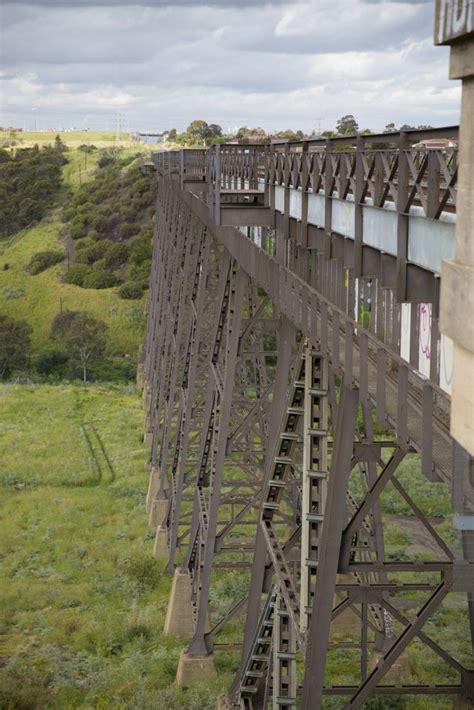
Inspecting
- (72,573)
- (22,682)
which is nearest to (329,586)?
(22,682)

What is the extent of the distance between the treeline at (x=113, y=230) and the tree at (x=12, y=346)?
8001 mm

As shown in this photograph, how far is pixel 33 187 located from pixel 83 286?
17871 millimetres

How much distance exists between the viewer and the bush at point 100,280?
5859 cm

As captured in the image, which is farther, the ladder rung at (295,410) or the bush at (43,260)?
the bush at (43,260)

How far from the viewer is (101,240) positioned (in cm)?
6319

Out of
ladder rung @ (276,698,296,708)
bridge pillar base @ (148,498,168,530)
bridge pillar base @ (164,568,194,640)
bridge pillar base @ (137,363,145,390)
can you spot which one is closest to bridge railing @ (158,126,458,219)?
ladder rung @ (276,698,296,708)

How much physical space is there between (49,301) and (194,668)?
44.9m

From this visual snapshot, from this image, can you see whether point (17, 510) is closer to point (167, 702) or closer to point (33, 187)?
point (167, 702)

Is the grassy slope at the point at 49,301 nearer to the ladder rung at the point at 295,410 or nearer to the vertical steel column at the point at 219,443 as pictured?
the vertical steel column at the point at 219,443

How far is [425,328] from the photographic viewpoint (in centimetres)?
546

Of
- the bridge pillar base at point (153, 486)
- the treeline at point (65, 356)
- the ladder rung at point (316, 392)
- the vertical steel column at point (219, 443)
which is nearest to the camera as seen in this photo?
the ladder rung at point (316, 392)

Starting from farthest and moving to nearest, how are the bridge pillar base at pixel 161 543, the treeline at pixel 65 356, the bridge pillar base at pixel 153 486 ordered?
1. the treeline at pixel 65 356
2. the bridge pillar base at pixel 153 486
3. the bridge pillar base at pixel 161 543

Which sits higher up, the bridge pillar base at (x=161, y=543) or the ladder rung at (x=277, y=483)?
the ladder rung at (x=277, y=483)

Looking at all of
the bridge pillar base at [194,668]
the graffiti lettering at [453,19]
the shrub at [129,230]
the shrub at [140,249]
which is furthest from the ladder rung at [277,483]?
the shrub at [129,230]
